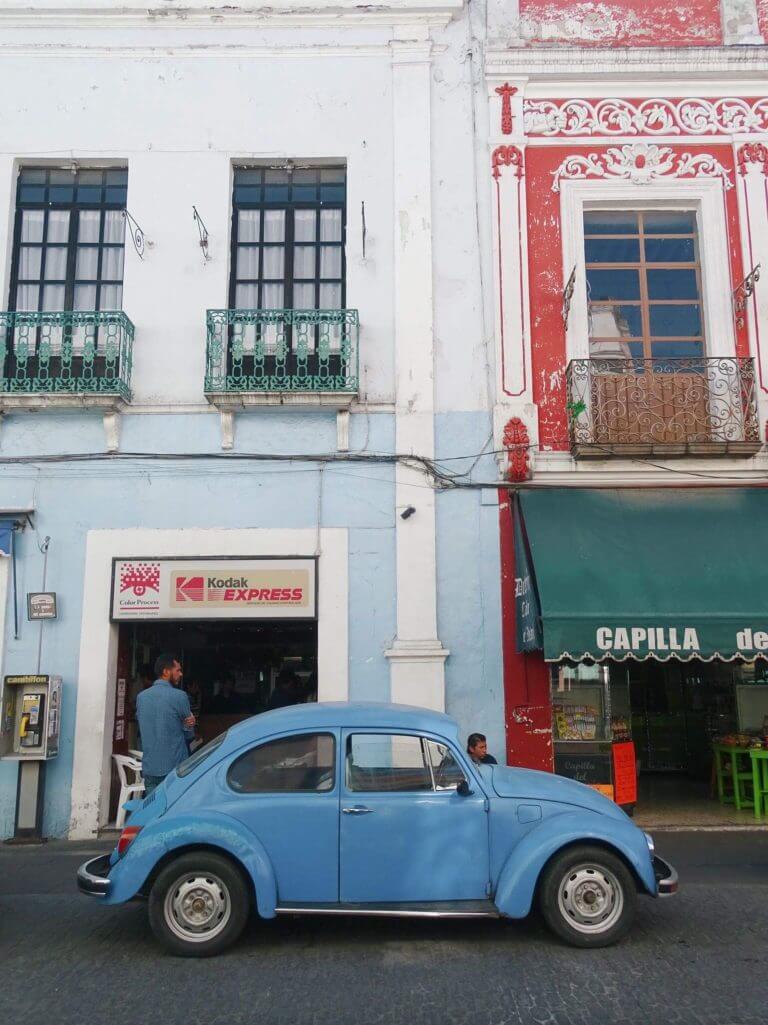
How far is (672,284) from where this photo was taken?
11.2m

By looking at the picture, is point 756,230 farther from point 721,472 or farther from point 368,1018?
point 368,1018

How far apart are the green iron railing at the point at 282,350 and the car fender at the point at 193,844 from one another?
225 inches

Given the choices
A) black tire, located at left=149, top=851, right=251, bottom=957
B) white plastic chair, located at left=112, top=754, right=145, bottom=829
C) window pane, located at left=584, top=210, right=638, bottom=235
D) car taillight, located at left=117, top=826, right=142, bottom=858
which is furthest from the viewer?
window pane, located at left=584, top=210, right=638, bottom=235

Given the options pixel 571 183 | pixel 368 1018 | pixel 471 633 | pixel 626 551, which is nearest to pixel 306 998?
pixel 368 1018

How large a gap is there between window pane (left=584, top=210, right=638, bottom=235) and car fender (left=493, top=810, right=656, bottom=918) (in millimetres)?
7961

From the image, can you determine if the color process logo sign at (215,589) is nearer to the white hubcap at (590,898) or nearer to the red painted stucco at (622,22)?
the white hubcap at (590,898)

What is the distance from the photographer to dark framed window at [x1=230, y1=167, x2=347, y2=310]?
11172mm

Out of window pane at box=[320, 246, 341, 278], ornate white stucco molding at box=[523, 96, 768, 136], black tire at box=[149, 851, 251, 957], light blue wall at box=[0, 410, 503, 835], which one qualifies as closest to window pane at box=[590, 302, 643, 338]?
light blue wall at box=[0, 410, 503, 835]

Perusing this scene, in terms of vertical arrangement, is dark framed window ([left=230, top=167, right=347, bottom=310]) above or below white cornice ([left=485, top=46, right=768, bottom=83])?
below

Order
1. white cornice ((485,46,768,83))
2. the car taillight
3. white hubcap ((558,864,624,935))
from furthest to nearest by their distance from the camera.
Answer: white cornice ((485,46,768,83)) → the car taillight → white hubcap ((558,864,624,935))

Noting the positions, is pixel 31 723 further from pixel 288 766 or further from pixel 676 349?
pixel 676 349

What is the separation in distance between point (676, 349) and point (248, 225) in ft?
18.7

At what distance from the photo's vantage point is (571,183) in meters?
11.0

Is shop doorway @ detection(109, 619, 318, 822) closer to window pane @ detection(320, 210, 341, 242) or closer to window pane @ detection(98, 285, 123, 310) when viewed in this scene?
A: window pane @ detection(98, 285, 123, 310)
